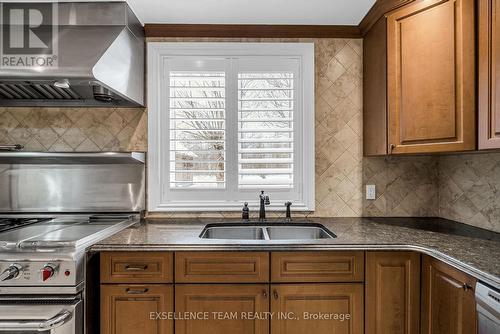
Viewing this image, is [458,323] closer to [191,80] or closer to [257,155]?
[257,155]

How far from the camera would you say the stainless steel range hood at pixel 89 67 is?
1.66 m

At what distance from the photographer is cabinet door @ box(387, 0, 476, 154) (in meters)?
1.63

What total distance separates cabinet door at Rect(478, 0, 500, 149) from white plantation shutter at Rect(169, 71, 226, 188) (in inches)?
61.0

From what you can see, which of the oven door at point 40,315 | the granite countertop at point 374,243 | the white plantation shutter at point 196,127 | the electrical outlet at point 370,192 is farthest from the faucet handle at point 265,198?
the oven door at point 40,315

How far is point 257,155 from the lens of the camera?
2355 millimetres

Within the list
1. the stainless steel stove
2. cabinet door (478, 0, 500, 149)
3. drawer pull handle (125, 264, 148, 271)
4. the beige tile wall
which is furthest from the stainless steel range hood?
the beige tile wall

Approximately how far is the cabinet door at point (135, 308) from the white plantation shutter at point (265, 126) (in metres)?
0.98

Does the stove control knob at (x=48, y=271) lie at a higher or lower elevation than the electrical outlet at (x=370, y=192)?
lower

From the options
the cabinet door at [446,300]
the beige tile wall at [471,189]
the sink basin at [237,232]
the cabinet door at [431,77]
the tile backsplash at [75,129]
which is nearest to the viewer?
the cabinet door at [446,300]

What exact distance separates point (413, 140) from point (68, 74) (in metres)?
1.95

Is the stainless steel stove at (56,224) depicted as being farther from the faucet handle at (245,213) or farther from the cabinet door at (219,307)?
the faucet handle at (245,213)

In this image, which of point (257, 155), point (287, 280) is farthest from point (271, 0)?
point (287, 280)

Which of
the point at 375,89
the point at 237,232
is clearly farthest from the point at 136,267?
the point at 375,89

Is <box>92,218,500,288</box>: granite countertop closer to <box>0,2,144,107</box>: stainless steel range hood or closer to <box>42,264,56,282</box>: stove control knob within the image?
<box>42,264,56,282</box>: stove control knob
